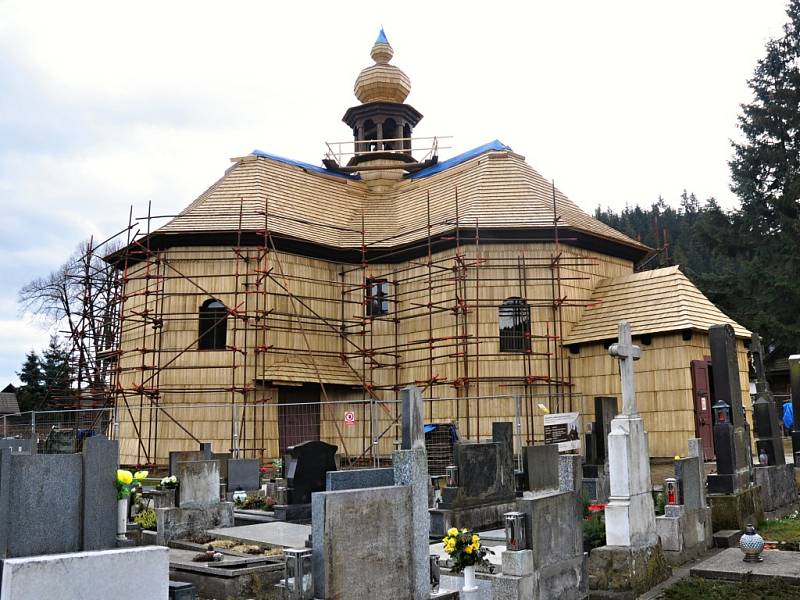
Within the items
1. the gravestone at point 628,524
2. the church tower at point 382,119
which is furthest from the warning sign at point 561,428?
the church tower at point 382,119

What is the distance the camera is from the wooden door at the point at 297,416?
22703mm

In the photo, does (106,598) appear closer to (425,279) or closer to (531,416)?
(531,416)

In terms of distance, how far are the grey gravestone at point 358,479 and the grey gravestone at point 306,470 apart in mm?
6450

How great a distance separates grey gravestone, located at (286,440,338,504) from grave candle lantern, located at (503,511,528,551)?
7.00 meters

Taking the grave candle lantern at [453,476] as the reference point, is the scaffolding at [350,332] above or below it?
above

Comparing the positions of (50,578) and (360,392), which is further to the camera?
(360,392)

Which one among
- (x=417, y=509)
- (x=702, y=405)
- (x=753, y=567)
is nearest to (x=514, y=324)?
(x=702, y=405)

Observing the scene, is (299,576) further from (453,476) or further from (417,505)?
(453,476)

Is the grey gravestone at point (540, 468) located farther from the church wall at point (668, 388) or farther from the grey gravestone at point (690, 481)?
the church wall at point (668, 388)

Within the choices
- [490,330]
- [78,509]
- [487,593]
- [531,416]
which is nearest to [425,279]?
[490,330]

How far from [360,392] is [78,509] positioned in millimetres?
18823

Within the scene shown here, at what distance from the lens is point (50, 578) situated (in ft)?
11.4

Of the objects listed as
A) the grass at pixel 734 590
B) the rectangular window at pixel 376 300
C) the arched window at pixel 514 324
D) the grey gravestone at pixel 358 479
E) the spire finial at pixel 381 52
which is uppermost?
the spire finial at pixel 381 52

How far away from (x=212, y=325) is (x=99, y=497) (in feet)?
58.8
